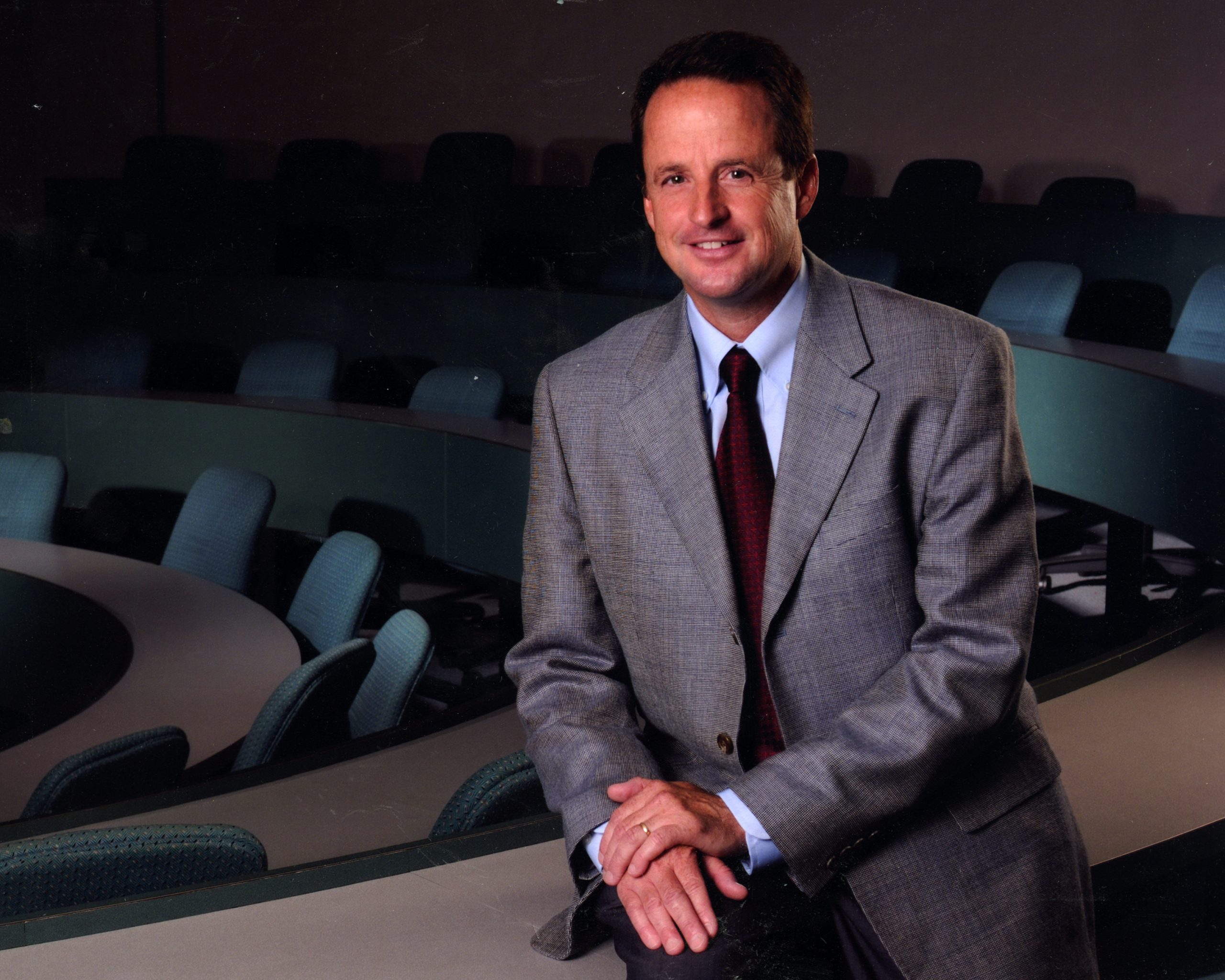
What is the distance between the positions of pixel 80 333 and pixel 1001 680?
14.5ft

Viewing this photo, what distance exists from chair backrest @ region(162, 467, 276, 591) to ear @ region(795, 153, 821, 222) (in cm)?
241

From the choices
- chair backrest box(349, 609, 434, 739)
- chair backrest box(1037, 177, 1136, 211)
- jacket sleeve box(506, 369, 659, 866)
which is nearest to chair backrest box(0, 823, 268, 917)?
jacket sleeve box(506, 369, 659, 866)

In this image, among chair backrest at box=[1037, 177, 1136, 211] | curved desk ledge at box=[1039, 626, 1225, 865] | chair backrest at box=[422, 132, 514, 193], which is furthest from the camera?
chair backrest at box=[422, 132, 514, 193]

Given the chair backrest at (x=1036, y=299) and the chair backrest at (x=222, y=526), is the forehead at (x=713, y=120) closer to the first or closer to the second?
the chair backrest at (x=222, y=526)

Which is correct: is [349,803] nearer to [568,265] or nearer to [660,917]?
[660,917]

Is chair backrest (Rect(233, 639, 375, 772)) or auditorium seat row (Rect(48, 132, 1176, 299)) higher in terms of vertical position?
auditorium seat row (Rect(48, 132, 1176, 299))

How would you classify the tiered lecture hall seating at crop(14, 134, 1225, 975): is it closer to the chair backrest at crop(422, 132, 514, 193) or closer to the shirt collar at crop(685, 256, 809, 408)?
the chair backrest at crop(422, 132, 514, 193)

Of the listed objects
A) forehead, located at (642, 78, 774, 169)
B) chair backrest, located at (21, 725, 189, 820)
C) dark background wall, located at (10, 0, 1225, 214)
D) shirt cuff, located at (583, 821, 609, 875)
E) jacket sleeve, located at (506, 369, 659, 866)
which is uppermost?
dark background wall, located at (10, 0, 1225, 214)

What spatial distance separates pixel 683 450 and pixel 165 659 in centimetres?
171

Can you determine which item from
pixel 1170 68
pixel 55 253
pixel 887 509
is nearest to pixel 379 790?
pixel 887 509

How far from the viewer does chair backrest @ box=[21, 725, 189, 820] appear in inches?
71.7

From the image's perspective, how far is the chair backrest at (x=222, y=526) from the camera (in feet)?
11.3

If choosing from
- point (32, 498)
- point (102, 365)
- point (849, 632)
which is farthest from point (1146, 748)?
point (102, 365)

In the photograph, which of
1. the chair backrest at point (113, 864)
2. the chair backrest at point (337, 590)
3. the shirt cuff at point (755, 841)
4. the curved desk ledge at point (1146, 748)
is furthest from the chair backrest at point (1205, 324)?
the chair backrest at point (113, 864)
